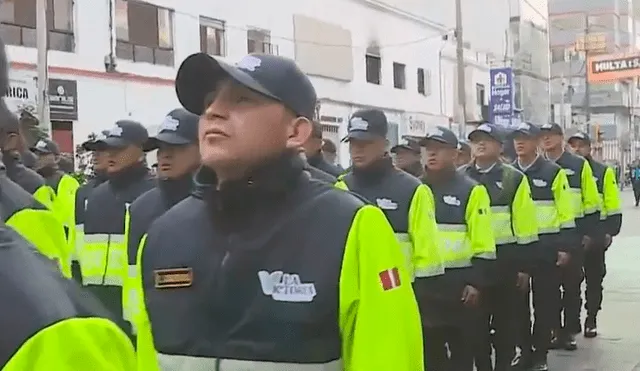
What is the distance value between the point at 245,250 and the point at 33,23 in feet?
57.9

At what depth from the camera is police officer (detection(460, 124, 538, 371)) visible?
7.74 meters

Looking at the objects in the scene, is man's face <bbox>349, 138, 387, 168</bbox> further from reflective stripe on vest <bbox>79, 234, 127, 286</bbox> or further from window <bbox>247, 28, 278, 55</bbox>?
window <bbox>247, 28, 278, 55</bbox>

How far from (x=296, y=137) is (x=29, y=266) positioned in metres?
1.36

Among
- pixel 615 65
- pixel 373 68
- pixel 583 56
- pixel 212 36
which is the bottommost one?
pixel 212 36

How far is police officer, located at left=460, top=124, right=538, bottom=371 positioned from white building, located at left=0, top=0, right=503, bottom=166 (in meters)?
6.70

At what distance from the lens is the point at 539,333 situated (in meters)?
8.36

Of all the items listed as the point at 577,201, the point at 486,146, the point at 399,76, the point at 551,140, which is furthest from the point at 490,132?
the point at 399,76

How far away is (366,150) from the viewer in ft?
19.3

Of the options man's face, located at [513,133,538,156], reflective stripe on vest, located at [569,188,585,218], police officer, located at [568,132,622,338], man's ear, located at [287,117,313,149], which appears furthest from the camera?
police officer, located at [568,132,622,338]

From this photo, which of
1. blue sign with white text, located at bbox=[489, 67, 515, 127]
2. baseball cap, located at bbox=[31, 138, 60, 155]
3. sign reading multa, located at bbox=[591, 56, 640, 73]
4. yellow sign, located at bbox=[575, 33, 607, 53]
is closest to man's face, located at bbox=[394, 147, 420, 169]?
baseball cap, located at bbox=[31, 138, 60, 155]

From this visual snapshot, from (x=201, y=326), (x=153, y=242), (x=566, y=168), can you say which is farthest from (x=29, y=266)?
(x=566, y=168)

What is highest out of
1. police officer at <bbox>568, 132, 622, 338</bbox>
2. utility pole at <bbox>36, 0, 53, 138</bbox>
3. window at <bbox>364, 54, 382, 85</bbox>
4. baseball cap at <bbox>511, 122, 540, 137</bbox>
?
window at <bbox>364, 54, 382, 85</bbox>

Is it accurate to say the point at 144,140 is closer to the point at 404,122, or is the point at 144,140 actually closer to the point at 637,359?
the point at 637,359

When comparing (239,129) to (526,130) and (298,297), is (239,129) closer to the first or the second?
(298,297)
